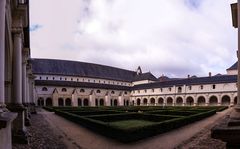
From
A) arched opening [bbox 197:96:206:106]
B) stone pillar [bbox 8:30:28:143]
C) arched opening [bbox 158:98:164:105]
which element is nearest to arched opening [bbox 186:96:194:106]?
arched opening [bbox 197:96:206:106]

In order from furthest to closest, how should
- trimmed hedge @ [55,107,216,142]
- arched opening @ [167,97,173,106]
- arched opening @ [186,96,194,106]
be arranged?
arched opening @ [167,97,173,106], arched opening @ [186,96,194,106], trimmed hedge @ [55,107,216,142]

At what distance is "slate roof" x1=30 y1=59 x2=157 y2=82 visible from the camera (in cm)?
6419

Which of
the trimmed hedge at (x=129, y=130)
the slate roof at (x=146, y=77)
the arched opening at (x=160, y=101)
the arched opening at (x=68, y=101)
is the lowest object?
the arched opening at (x=160, y=101)

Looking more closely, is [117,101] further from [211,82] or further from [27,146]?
[27,146]

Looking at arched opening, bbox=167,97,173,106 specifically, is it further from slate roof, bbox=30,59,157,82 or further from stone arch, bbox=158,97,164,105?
slate roof, bbox=30,59,157,82

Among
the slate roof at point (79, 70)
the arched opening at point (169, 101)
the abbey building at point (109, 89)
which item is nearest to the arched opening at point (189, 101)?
the abbey building at point (109, 89)

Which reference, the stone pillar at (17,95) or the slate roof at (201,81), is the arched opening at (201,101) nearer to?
the slate roof at (201,81)

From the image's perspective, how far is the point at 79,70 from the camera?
70062mm

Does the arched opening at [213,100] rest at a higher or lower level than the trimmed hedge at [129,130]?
lower

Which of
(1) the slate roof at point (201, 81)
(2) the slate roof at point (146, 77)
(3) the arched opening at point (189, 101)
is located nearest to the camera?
(1) the slate roof at point (201, 81)

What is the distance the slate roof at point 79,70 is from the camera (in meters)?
64.2

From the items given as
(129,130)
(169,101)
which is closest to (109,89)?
(169,101)

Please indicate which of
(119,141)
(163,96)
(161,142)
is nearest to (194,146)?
(161,142)

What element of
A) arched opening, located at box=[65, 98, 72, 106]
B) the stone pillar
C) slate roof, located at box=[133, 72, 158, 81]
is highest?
slate roof, located at box=[133, 72, 158, 81]
